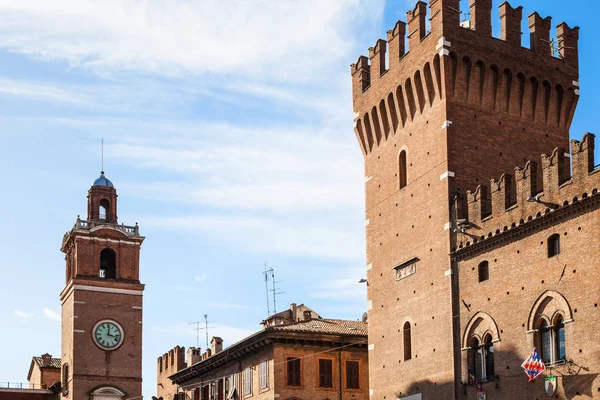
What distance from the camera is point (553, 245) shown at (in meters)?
31.7

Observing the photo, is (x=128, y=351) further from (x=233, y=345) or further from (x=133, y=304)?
(x=233, y=345)

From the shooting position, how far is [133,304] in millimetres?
72688

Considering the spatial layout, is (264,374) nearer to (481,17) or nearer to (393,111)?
(393,111)

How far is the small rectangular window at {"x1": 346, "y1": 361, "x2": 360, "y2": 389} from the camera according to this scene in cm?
4884

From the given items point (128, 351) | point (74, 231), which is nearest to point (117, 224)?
point (74, 231)

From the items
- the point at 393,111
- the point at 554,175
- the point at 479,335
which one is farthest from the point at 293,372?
the point at 554,175

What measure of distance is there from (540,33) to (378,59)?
6.26 metres

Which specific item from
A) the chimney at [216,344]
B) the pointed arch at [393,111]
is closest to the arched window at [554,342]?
the pointed arch at [393,111]

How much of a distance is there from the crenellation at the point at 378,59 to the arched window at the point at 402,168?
3.66 metres

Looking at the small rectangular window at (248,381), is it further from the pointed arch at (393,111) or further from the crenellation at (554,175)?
the crenellation at (554,175)

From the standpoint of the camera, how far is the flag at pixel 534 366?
30.9 m

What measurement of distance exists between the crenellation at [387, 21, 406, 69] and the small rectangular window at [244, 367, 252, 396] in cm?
1730

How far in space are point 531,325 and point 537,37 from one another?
12523 mm

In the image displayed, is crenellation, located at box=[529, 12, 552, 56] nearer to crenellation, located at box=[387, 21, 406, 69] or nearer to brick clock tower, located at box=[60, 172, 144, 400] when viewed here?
crenellation, located at box=[387, 21, 406, 69]
